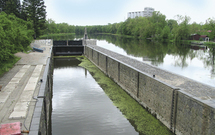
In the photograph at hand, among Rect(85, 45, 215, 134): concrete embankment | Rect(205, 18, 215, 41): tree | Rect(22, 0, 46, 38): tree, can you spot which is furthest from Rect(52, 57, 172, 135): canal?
Rect(205, 18, 215, 41): tree

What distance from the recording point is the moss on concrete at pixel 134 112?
9008 mm

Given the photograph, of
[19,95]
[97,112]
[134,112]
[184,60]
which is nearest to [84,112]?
[97,112]

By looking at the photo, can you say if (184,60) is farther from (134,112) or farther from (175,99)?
(175,99)

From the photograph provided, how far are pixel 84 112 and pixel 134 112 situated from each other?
2.63 m

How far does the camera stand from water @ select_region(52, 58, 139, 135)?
9227 millimetres

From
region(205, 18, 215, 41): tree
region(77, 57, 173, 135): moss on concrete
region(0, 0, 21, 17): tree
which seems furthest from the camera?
region(205, 18, 215, 41): tree

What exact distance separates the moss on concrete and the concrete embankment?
28cm

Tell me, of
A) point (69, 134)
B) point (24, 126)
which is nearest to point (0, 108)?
point (24, 126)

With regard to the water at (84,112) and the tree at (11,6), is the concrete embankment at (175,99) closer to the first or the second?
the water at (84,112)

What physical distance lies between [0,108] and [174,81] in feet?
28.4

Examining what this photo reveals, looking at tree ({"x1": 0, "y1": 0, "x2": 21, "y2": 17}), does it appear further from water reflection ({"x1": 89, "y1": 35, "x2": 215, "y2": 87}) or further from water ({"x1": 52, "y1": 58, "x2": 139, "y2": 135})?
water ({"x1": 52, "y1": 58, "x2": 139, "y2": 135})

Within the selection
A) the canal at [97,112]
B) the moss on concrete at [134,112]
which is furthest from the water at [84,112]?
the moss on concrete at [134,112]

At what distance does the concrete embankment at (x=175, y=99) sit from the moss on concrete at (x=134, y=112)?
276 millimetres

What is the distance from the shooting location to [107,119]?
10.3 metres
